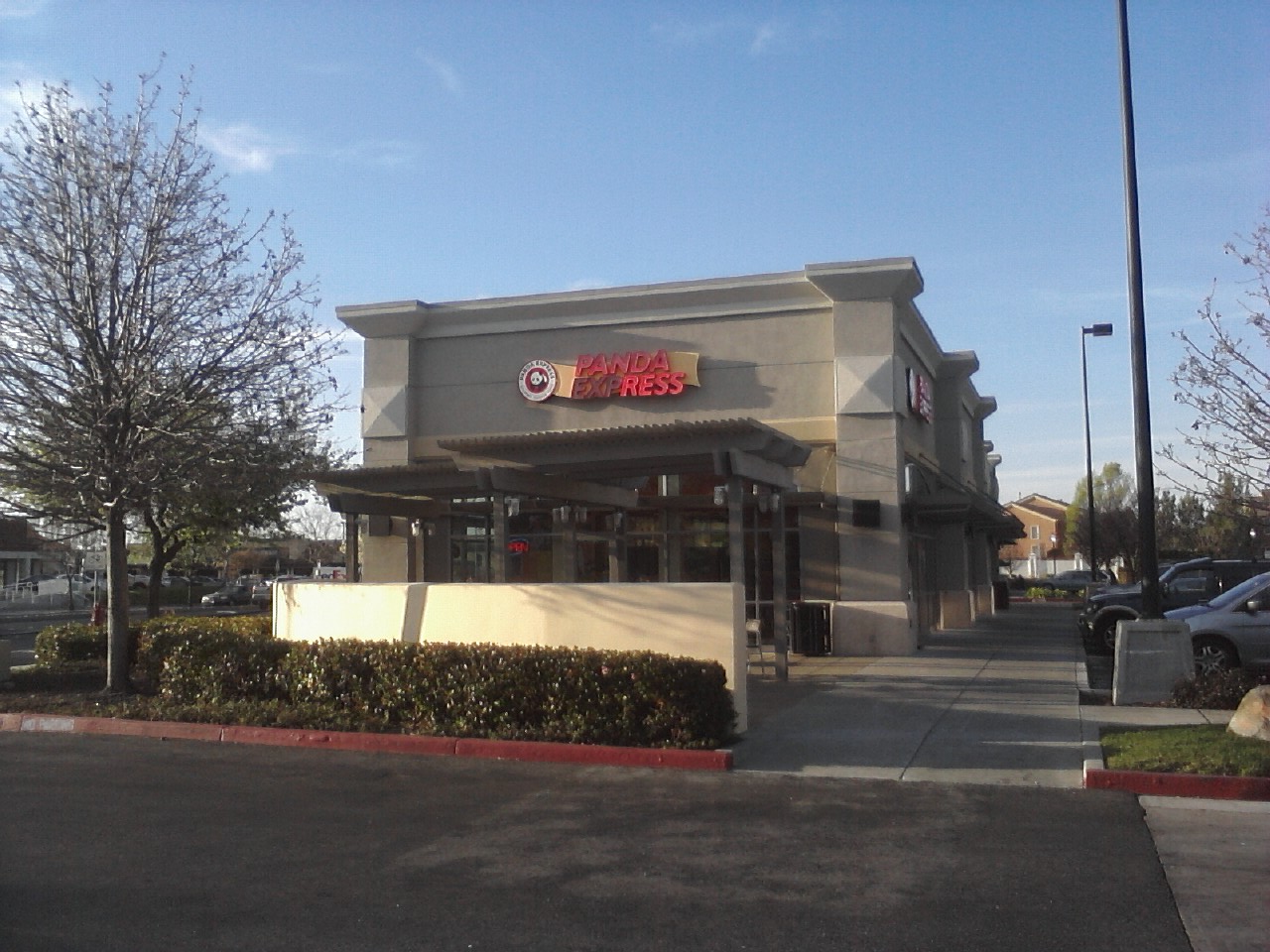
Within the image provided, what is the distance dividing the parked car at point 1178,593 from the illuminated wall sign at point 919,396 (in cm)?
532

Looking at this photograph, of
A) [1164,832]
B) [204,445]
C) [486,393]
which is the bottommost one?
[1164,832]

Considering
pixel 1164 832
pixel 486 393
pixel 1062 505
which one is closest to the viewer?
pixel 1164 832

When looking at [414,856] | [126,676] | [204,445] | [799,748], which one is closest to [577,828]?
[414,856]

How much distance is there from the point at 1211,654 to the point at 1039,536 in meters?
99.8

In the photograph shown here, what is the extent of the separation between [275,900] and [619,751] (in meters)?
4.73

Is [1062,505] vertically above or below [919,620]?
above

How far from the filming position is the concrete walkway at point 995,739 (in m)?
6.85

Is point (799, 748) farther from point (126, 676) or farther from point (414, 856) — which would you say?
point (126, 676)

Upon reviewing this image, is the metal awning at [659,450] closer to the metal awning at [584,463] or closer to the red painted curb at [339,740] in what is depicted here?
the metal awning at [584,463]

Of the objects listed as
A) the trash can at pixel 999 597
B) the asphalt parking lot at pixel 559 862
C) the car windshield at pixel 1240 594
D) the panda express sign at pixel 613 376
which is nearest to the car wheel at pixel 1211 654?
the car windshield at pixel 1240 594

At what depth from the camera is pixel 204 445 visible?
14.1 m

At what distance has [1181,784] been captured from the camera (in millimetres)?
9227

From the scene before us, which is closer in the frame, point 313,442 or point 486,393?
point 313,442

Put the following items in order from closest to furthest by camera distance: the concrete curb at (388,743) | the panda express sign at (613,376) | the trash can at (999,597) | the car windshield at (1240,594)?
the concrete curb at (388,743) → the car windshield at (1240,594) → the panda express sign at (613,376) → the trash can at (999,597)
